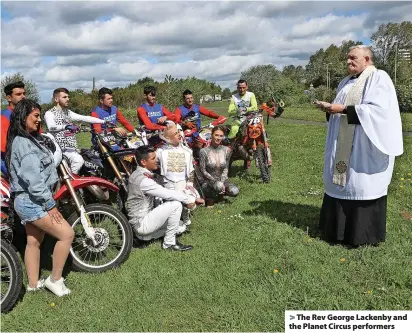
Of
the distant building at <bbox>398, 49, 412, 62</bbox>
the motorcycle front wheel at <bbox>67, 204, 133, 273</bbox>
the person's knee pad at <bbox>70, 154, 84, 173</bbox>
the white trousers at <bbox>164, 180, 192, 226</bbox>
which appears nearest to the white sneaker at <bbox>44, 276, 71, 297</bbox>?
the motorcycle front wheel at <bbox>67, 204, 133, 273</bbox>

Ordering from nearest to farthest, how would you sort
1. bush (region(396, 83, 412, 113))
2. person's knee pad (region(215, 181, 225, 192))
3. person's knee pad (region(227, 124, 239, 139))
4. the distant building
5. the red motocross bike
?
1. the red motocross bike
2. person's knee pad (region(215, 181, 225, 192))
3. person's knee pad (region(227, 124, 239, 139))
4. bush (region(396, 83, 412, 113))
5. the distant building

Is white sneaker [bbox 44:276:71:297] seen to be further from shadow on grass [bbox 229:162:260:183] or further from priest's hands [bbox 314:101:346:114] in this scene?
shadow on grass [bbox 229:162:260:183]

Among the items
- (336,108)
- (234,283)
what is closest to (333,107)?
(336,108)

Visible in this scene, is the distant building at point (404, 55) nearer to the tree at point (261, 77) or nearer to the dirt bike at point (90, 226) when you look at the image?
the tree at point (261, 77)

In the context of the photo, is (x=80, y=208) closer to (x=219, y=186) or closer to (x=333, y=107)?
(x=219, y=186)

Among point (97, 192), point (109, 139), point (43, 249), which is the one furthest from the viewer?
point (109, 139)

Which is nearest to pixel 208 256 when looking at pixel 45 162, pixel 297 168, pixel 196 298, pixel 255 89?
pixel 196 298

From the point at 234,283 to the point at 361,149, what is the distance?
2.08 m

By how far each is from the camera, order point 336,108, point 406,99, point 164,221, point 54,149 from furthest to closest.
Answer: point 406,99 → point 164,221 → point 336,108 → point 54,149

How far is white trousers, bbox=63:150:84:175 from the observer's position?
18.3 ft

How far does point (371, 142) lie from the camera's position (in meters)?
4.50

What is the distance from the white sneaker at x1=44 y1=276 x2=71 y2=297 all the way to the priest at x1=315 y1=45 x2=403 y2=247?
307cm

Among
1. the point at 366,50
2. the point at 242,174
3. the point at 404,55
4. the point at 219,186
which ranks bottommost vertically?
the point at 242,174

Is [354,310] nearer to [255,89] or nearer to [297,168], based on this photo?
[297,168]
